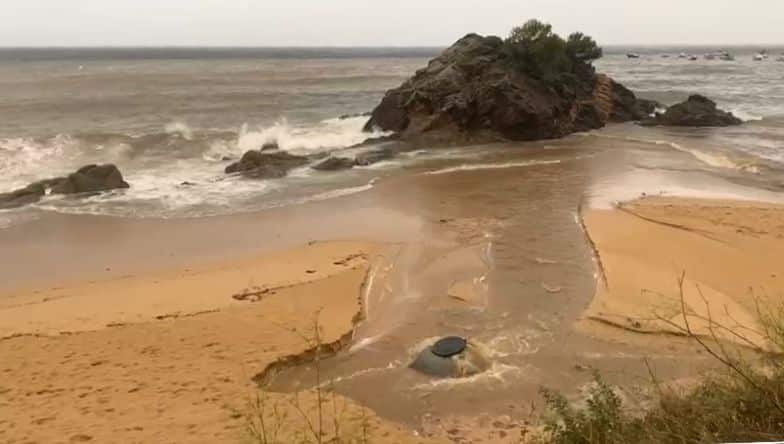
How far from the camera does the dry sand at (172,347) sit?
762cm

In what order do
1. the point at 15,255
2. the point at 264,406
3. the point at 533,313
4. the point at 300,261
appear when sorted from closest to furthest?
the point at 264,406
the point at 533,313
the point at 300,261
the point at 15,255

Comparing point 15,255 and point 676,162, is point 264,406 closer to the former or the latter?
point 15,255

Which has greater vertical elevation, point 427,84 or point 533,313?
point 427,84

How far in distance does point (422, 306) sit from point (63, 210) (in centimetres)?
1271

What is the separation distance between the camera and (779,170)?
23.5m

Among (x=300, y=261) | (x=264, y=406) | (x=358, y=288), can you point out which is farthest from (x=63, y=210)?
(x=264, y=406)

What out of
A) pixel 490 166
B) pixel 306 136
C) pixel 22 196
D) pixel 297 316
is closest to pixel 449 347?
pixel 297 316

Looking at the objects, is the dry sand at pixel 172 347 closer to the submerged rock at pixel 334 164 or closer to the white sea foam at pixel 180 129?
the submerged rock at pixel 334 164

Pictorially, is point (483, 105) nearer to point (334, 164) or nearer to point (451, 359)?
point (334, 164)

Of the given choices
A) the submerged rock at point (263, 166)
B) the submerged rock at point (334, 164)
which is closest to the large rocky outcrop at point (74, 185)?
the submerged rock at point (263, 166)

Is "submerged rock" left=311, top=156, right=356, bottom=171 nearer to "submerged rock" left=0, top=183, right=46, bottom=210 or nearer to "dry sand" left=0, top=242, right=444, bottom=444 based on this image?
"submerged rock" left=0, top=183, right=46, bottom=210

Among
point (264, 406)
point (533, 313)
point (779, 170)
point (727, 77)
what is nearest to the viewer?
point (264, 406)

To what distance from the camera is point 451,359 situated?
900 cm

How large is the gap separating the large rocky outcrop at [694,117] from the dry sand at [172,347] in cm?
2804
